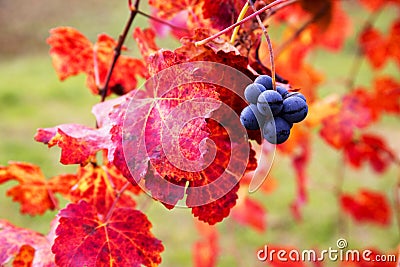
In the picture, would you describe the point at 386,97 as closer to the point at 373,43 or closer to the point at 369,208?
the point at 373,43

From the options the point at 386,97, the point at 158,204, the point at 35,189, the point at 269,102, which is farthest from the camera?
the point at 158,204

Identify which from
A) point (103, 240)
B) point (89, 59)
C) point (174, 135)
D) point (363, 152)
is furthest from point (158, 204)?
point (174, 135)

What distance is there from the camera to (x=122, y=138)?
22.9 inches

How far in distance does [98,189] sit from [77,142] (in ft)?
0.59

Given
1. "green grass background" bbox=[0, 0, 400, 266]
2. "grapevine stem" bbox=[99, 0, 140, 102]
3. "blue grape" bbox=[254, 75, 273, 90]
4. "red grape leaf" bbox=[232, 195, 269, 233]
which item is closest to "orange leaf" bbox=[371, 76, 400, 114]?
"green grass background" bbox=[0, 0, 400, 266]

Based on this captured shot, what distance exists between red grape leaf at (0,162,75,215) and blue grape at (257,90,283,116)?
48 cm

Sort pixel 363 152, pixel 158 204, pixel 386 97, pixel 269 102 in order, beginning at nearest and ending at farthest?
1. pixel 269 102
2. pixel 386 97
3. pixel 363 152
4. pixel 158 204

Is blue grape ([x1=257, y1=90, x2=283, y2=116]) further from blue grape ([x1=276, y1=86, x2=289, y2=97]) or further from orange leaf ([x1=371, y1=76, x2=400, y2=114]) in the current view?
orange leaf ([x1=371, y1=76, x2=400, y2=114])

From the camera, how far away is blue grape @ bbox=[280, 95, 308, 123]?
53cm

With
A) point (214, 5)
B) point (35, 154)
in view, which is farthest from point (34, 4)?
point (214, 5)

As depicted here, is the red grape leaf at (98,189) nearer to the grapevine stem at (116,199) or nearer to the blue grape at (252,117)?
the grapevine stem at (116,199)

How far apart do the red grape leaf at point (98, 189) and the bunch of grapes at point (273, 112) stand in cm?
33

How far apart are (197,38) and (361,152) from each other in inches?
Result: 49.2

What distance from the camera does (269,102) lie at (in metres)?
0.52
